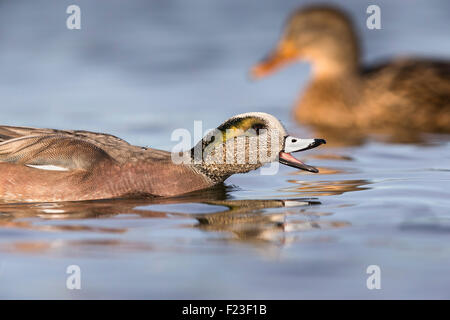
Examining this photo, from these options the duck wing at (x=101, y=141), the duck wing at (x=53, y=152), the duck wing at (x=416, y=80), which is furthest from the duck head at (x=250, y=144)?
the duck wing at (x=416, y=80)

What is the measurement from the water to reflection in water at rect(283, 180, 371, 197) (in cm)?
2

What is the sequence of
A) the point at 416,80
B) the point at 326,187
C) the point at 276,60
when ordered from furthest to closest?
the point at 276,60, the point at 416,80, the point at 326,187

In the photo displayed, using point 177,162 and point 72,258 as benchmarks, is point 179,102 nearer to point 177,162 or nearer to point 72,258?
point 177,162

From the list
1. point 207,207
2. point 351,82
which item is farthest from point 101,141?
point 351,82

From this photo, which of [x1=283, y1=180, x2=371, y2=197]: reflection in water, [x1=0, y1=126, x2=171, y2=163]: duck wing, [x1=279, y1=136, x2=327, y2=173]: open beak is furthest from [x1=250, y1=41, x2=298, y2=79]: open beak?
[x1=279, y1=136, x2=327, y2=173]: open beak

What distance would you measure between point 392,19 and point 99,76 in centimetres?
581

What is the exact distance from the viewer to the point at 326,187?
7.36 m

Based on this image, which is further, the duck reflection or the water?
the duck reflection

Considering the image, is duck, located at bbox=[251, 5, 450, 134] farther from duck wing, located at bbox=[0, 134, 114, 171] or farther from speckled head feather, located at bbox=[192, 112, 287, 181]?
duck wing, located at bbox=[0, 134, 114, 171]

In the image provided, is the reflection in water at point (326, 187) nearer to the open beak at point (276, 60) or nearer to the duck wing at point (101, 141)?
the duck wing at point (101, 141)

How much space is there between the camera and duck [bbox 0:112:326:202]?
21.8 feet

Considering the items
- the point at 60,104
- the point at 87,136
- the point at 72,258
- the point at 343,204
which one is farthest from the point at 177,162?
the point at 60,104

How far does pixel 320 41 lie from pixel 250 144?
605 cm

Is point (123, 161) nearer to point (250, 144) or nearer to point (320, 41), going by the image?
point (250, 144)
